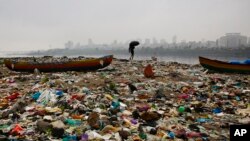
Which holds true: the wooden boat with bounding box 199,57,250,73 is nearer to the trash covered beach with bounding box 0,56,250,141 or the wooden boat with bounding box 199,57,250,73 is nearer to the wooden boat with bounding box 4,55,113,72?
the trash covered beach with bounding box 0,56,250,141

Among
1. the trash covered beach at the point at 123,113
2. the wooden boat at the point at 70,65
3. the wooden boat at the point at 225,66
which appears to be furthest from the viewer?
the wooden boat at the point at 70,65

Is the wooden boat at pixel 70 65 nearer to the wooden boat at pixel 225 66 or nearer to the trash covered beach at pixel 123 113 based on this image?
the trash covered beach at pixel 123 113

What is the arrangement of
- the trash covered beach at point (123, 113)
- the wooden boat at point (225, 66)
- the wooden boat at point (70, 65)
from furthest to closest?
the wooden boat at point (70, 65), the wooden boat at point (225, 66), the trash covered beach at point (123, 113)

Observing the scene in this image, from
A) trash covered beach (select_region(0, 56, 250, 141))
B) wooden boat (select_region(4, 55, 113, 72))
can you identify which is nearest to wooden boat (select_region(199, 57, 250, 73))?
trash covered beach (select_region(0, 56, 250, 141))

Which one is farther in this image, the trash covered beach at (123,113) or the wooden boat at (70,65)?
the wooden boat at (70,65)

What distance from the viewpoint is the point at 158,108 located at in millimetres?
6391

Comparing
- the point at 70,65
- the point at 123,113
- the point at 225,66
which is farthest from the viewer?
the point at 225,66

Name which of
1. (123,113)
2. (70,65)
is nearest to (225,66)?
(70,65)

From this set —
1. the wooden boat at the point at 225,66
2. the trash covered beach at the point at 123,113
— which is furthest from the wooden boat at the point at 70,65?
the wooden boat at the point at 225,66

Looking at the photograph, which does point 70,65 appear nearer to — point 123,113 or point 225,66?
point 225,66

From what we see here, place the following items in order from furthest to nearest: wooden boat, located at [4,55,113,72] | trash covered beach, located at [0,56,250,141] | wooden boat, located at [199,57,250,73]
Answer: wooden boat, located at [4,55,113,72] < wooden boat, located at [199,57,250,73] < trash covered beach, located at [0,56,250,141]

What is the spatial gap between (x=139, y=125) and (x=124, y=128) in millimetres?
311

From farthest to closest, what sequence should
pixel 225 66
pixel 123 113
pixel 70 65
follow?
pixel 225 66 < pixel 70 65 < pixel 123 113

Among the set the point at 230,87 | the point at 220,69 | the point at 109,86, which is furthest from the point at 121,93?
the point at 220,69
